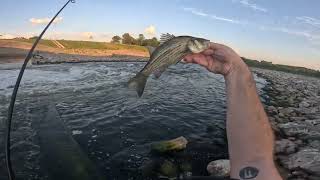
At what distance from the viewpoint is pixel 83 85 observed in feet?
67.1

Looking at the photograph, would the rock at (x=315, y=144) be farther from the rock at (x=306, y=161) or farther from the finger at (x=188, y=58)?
the finger at (x=188, y=58)

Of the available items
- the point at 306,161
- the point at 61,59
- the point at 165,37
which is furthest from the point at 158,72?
the point at 61,59

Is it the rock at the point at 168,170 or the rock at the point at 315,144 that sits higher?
the rock at the point at 315,144

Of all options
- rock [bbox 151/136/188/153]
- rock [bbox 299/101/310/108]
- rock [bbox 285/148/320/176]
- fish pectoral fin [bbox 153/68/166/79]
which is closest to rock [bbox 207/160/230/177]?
rock [bbox 151/136/188/153]

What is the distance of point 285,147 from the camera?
11750 mm

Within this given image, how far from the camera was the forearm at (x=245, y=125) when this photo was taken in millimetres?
3807

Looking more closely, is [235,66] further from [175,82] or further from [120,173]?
[175,82]

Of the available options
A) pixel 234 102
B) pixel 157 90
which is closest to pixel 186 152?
pixel 234 102

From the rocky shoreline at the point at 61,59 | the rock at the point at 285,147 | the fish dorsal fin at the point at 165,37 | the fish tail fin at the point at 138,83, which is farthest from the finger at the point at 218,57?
the rocky shoreline at the point at 61,59

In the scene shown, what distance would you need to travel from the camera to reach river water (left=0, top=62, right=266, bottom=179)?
9.74 meters

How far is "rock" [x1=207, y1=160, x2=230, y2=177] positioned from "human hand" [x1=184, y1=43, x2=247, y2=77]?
564cm

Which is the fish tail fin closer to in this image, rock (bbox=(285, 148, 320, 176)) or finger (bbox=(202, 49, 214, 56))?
finger (bbox=(202, 49, 214, 56))

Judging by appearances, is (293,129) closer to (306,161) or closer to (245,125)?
(306,161)

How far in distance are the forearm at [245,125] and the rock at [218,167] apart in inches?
213
